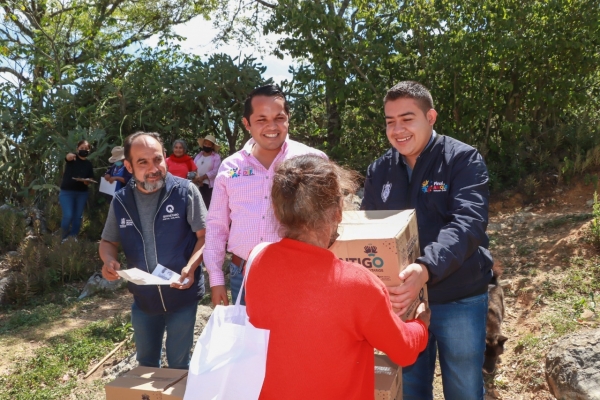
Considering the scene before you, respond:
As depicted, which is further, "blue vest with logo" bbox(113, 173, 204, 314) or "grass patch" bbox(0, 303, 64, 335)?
"grass patch" bbox(0, 303, 64, 335)

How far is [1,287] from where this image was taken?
777 cm

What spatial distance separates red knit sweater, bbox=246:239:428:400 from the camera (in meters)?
1.83

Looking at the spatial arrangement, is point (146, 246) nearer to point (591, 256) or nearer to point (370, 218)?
point (370, 218)

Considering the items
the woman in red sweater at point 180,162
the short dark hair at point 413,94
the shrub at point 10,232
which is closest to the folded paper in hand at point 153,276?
the short dark hair at point 413,94

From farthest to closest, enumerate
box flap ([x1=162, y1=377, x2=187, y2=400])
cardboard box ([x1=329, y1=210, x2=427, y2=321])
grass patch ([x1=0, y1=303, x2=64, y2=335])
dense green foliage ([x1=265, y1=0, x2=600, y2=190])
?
dense green foliage ([x1=265, y1=0, x2=600, y2=190])
grass patch ([x1=0, y1=303, x2=64, y2=335])
box flap ([x1=162, y1=377, x2=187, y2=400])
cardboard box ([x1=329, y1=210, x2=427, y2=321])

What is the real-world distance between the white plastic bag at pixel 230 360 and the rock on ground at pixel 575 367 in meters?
2.64

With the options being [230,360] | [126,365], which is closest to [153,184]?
[230,360]

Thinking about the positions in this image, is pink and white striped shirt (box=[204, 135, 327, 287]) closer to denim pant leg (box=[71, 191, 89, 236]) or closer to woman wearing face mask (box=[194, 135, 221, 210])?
woman wearing face mask (box=[194, 135, 221, 210])

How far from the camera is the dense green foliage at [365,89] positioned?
8414 mm

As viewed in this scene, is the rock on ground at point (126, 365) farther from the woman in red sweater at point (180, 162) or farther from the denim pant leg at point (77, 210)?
the denim pant leg at point (77, 210)

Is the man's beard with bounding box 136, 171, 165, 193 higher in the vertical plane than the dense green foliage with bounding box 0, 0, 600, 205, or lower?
lower

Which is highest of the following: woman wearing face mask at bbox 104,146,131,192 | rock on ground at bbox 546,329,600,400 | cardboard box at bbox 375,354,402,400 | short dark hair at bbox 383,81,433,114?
short dark hair at bbox 383,81,433,114

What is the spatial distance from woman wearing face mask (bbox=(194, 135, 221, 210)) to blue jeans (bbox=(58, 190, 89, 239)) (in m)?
2.04

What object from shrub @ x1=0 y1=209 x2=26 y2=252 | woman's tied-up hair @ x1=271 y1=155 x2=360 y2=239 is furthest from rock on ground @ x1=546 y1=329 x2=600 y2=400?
shrub @ x1=0 y1=209 x2=26 y2=252
